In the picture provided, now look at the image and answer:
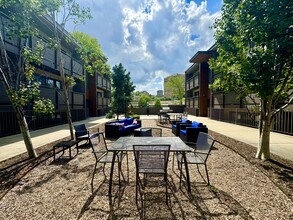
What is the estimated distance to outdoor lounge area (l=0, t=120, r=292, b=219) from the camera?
2398mm

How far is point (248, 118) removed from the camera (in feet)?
39.7

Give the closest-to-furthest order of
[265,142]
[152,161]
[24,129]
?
[152,161] → [265,142] → [24,129]

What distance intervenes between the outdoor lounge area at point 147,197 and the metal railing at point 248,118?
7.95 feet

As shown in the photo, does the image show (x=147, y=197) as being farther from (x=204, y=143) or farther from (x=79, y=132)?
(x=79, y=132)

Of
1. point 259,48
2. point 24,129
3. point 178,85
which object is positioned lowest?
point 24,129

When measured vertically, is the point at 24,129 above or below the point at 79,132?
above

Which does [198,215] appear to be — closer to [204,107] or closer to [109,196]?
[109,196]

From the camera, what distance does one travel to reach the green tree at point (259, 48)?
10.1 feet

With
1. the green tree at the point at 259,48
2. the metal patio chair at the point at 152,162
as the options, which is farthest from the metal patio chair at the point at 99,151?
the green tree at the point at 259,48

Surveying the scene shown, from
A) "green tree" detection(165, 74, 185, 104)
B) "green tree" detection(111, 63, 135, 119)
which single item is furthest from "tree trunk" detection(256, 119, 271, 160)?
"green tree" detection(165, 74, 185, 104)

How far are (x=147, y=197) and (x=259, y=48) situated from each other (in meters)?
4.45

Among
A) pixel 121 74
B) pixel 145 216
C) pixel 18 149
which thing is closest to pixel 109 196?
pixel 145 216

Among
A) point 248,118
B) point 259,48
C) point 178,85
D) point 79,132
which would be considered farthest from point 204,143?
point 178,85

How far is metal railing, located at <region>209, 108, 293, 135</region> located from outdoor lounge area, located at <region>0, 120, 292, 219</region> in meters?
2.42
